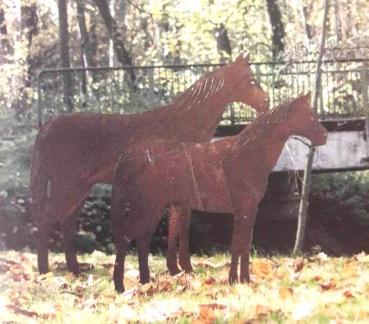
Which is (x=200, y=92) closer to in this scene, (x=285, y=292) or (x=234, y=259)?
(x=234, y=259)

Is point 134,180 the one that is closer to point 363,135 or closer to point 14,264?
point 14,264

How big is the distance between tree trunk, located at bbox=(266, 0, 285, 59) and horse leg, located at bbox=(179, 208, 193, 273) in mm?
7995

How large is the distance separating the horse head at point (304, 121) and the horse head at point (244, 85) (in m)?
0.64

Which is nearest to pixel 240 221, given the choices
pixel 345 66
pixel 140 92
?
pixel 140 92

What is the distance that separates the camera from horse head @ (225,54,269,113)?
244 inches

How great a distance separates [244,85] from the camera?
6.28m

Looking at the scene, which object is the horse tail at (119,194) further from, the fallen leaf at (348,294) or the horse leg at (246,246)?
the fallen leaf at (348,294)

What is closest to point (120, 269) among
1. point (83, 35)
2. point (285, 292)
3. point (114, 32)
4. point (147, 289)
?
point (147, 289)

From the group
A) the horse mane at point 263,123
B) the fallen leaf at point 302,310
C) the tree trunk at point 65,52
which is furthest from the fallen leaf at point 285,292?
the tree trunk at point 65,52

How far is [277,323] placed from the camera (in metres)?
4.23

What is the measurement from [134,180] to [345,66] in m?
5.88

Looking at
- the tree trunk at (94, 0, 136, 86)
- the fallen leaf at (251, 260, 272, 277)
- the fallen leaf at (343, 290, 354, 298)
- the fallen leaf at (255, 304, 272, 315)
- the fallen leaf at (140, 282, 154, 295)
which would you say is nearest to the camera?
the fallen leaf at (255, 304, 272, 315)

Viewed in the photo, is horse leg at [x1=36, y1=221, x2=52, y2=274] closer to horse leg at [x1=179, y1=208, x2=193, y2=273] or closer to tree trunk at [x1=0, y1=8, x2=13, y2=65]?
horse leg at [x1=179, y1=208, x2=193, y2=273]

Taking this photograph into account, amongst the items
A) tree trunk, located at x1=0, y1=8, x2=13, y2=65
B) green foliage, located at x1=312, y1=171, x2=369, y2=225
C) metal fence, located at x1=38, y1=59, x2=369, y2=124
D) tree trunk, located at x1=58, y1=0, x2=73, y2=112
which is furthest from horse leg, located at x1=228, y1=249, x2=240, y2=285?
tree trunk, located at x1=0, y1=8, x2=13, y2=65
